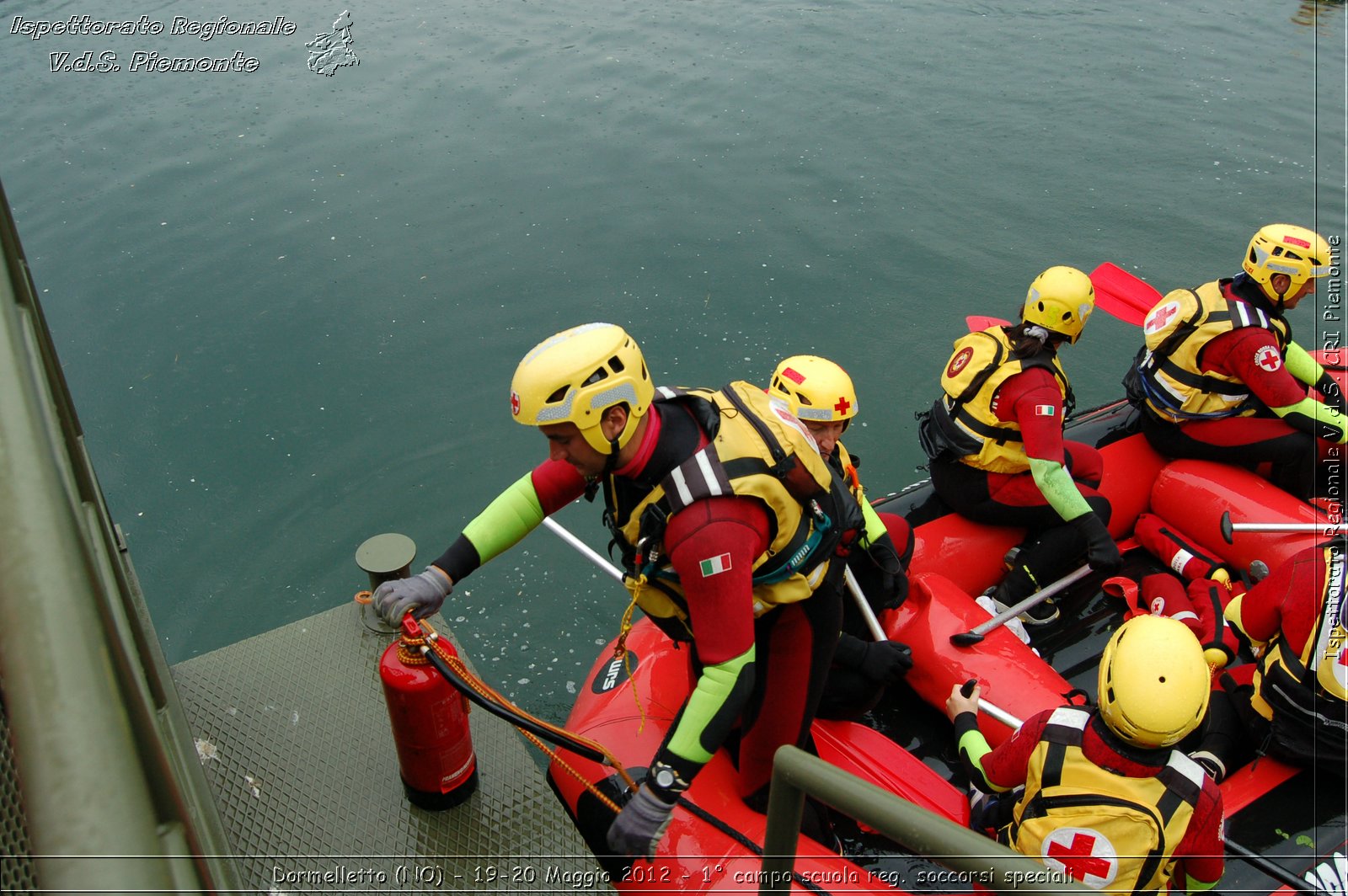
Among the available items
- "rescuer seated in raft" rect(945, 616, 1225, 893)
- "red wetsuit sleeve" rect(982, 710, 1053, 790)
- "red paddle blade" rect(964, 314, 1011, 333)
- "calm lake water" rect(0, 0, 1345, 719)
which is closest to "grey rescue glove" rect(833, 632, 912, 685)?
"red wetsuit sleeve" rect(982, 710, 1053, 790)

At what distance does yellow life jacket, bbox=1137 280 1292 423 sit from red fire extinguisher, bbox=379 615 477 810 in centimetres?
379

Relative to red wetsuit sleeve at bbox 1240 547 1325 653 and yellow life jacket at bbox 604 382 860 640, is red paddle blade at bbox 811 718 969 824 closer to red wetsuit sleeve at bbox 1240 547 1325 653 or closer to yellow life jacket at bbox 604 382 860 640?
yellow life jacket at bbox 604 382 860 640

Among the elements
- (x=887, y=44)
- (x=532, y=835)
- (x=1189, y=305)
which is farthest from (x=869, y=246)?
(x=532, y=835)

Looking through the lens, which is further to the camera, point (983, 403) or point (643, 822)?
point (983, 403)

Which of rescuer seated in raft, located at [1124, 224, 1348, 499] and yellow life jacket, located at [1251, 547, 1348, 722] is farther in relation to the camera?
rescuer seated in raft, located at [1124, 224, 1348, 499]

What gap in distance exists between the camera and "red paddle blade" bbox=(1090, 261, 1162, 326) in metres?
5.65

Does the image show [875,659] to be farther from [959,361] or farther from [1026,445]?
[959,361]

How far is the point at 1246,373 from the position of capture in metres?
4.59

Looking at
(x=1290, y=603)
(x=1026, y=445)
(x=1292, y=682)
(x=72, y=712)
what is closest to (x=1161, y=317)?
(x=1026, y=445)

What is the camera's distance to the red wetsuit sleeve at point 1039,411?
3928 millimetres

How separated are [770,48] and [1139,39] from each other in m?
4.95

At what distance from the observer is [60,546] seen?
768 mm

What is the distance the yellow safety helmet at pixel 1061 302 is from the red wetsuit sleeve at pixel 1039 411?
0.75ft

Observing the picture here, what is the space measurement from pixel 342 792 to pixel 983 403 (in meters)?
2.94
